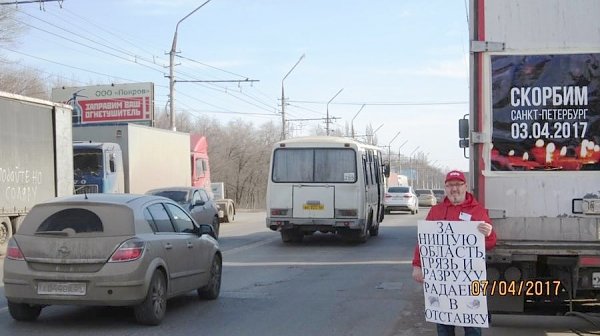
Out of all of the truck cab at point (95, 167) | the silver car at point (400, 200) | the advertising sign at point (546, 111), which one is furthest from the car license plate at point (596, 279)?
the silver car at point (400, 200)

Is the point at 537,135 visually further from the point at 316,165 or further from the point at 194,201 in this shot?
the point at 194,201

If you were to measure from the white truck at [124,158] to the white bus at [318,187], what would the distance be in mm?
5871

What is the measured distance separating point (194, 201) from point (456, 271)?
49.9 ft

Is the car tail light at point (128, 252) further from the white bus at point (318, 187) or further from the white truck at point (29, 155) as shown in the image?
the white bus at point (318, 187)

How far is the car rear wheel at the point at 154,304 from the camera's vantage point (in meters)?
8.17

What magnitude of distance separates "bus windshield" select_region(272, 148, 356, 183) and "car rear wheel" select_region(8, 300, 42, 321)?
10.5 metres

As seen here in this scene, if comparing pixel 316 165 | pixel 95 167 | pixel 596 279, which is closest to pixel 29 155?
pixel 95 167

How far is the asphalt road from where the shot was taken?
8.15 meters

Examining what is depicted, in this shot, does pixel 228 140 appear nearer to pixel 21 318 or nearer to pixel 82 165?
pixel 82 165

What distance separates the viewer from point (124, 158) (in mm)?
23078

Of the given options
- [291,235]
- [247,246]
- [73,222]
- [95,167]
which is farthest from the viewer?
[95,167]
